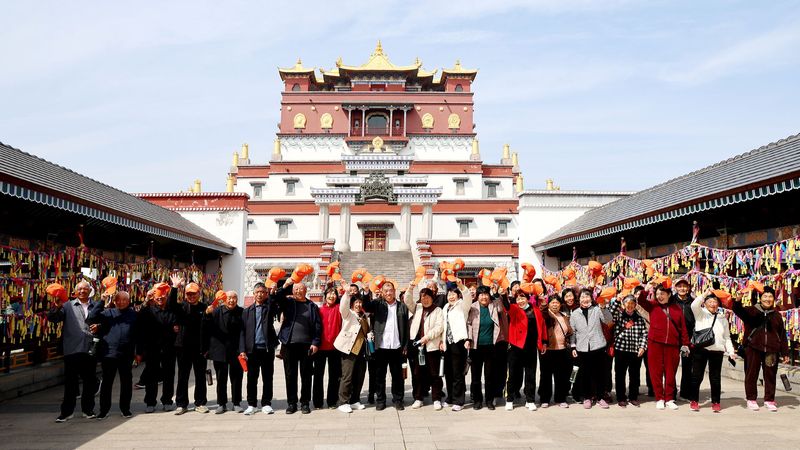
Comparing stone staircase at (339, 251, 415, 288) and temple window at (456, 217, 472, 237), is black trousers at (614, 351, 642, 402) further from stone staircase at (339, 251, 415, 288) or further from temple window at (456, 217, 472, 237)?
temple window at (456, 217, 472, 237)

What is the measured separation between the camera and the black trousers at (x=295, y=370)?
27.2ft

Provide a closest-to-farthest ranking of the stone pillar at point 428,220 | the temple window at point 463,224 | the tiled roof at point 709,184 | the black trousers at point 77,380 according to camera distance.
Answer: the black trousers at point 77,380
the tiled roof at point 709,184
the stone pillar at point 428,220
the temple window at point 463,224

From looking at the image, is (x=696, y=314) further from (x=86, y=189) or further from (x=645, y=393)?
(x=86, y=189)

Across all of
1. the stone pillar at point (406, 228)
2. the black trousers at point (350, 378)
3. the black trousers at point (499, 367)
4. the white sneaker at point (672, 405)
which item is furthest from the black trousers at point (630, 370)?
the stone pillar at point (406, 228)

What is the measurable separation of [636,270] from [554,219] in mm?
8174

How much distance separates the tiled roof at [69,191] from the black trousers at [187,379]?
3837 mm

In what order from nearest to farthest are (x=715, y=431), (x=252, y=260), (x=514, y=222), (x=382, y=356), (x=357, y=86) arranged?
(x=715, y=431)
(x=382, y=356)
(x=252, y=260)
(x=514, y=222)
(x=357, y=86)

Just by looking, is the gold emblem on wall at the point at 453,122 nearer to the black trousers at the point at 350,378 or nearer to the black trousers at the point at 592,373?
the black trousers at the point at 592,373

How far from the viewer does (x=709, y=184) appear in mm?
13375

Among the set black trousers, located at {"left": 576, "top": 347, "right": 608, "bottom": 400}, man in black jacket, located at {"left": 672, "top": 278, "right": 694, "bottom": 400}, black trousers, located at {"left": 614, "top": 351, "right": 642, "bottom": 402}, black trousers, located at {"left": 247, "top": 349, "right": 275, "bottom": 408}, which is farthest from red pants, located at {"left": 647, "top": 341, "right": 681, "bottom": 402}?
black trousers, located at {"left": 247, "top": 349, "right": 275, "bottom": 408}

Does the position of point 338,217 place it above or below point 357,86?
below

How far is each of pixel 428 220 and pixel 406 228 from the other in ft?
4.43

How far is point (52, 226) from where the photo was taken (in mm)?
12438

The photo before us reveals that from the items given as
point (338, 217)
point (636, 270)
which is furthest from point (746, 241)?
point (338, 217)
